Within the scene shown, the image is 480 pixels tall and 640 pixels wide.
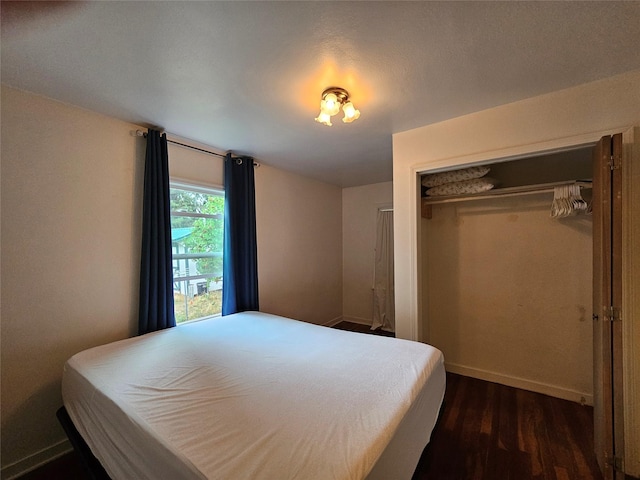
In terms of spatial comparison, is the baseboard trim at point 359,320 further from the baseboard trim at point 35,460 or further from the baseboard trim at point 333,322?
the baseboard trim at point 35,460

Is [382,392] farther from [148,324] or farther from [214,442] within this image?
[148,324]

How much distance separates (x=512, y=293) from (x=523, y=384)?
88 cm

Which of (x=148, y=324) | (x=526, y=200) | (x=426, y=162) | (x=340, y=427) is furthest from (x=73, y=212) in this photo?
(x=526, y=200)

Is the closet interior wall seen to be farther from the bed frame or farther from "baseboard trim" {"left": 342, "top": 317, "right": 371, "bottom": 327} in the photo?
the bed frame

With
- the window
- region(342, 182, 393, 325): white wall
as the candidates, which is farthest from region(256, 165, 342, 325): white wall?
the window

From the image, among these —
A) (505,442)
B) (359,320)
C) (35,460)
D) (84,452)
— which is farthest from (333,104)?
(359,320)

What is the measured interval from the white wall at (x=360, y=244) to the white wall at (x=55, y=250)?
297 centimetres

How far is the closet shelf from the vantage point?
2.11 meters

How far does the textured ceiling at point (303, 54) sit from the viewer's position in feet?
3.54

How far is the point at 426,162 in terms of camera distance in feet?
7.18

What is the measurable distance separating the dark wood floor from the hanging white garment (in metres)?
1.77

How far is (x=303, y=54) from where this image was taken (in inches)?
52.0

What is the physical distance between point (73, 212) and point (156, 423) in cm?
168

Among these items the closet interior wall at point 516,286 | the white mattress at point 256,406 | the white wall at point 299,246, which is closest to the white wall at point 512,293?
the closet interior wall at point 516,286
